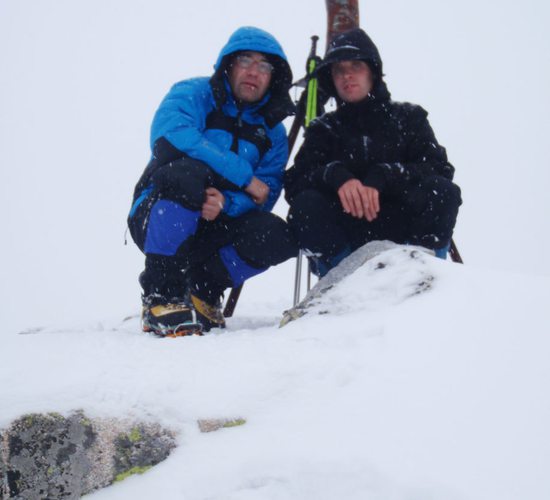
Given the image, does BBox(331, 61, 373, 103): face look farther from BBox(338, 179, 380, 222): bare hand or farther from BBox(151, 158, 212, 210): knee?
BBox(151, 158, 212, 210): knee

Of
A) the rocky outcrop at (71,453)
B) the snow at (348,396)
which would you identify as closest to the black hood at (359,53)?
the snow at (348,396)

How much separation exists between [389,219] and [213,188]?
3.59 ft

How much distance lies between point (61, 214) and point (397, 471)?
519 feet

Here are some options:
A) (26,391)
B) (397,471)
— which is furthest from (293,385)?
(26,391)

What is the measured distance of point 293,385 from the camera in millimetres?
1639

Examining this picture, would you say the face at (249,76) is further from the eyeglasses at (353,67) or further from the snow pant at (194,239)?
the snow pant at (194,239)

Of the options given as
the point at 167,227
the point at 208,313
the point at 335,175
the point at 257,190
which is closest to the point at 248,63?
the point at 257,190

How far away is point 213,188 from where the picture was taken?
304 cm

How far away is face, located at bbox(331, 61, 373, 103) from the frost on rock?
3.65 feet

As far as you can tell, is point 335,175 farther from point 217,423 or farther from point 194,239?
point 217,423

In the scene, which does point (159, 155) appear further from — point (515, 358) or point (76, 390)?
point (515, 358)

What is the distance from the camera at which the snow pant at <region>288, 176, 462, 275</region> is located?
302cm

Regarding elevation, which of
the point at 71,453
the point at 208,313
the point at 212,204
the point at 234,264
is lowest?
the point at 208,313

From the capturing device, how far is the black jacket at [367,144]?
327 cm
